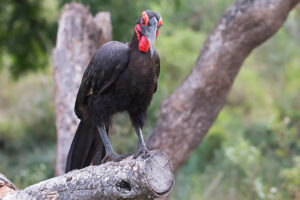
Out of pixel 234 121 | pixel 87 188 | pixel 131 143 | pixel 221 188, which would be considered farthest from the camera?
pixel 234 121

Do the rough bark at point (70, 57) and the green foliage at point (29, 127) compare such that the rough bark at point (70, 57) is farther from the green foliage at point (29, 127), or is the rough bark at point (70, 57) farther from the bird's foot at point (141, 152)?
the green foliage at point (29, 127)

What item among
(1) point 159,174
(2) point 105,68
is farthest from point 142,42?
(1) point 159,174

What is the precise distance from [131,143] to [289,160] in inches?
98.4

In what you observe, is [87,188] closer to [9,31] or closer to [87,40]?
[87,40]

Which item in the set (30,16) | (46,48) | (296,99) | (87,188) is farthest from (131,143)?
(87,188)

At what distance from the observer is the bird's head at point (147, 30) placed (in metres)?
2.83

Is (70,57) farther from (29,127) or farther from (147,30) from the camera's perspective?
(29,127)

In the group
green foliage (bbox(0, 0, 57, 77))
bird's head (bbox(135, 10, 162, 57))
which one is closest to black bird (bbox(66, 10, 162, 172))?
bird's head (bbox(135, 10, 162, 57))

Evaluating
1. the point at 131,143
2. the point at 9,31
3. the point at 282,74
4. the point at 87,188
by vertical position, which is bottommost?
the point at 87,188

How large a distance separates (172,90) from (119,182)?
6.24 meters

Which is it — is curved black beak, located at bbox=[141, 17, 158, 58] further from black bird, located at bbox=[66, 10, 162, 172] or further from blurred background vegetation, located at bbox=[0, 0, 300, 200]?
blurred background vegetation, located at bbox=[0, 0, 300, 200]

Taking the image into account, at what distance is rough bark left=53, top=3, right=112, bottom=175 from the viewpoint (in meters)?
4.21

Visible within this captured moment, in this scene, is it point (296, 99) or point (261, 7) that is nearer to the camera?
point (261, 7)

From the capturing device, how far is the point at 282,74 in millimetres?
9797
